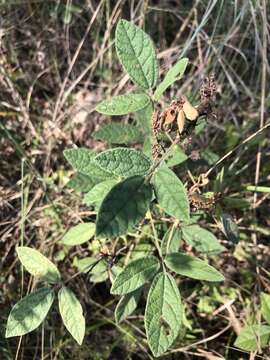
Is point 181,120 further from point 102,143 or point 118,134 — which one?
point 102,143

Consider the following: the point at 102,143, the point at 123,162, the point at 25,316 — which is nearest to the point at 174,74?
the point at 123,162

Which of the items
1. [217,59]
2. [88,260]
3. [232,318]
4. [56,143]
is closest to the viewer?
[88,260]

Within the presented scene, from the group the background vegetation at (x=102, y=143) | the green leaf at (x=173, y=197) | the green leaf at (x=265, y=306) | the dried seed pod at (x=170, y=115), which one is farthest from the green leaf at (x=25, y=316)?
the green leaf at (x=265, y=306)

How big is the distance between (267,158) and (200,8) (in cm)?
64

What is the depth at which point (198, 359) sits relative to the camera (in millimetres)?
1645

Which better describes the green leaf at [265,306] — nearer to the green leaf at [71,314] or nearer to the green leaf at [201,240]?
the green leaf at [201,240]

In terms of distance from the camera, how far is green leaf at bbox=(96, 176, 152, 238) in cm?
95

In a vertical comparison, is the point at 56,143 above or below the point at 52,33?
below

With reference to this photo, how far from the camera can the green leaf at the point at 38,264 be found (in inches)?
52.8

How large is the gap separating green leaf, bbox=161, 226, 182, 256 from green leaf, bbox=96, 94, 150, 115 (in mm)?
372

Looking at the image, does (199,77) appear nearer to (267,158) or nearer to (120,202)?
(267,158)

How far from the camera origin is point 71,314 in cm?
129

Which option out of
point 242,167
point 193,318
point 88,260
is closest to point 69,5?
point 242,167

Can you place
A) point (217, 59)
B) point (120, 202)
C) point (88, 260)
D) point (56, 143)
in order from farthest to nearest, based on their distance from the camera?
point (56, 143), point (217, 59), point (88, 260), point (120, 202)
